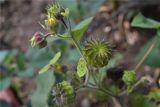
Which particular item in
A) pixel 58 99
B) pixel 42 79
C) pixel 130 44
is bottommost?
pixel 130 44

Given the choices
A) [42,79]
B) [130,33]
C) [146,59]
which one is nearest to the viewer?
[42,79]

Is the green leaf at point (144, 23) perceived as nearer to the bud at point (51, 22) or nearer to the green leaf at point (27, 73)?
the bud at point (51, 22)

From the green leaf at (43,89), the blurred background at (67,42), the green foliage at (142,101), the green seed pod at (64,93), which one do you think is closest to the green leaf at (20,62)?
the blurred background at (67,42)

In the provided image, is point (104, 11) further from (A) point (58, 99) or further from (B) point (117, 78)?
(A) point (58, 99)

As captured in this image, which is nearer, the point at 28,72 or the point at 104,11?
the point at 28,72

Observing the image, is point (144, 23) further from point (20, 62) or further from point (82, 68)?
point (20, 62)

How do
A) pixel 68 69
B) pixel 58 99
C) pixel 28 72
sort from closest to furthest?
pixel 58 99 → pixel 68 69 → pixel 28 72

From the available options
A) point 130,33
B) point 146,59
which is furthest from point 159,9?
point 146,59

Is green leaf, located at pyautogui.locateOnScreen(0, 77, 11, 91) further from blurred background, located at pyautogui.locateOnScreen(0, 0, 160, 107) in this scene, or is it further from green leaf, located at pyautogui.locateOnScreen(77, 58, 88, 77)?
green leaf, located at pyautogui.locateOnScreen(77, 58, 88, 77)
